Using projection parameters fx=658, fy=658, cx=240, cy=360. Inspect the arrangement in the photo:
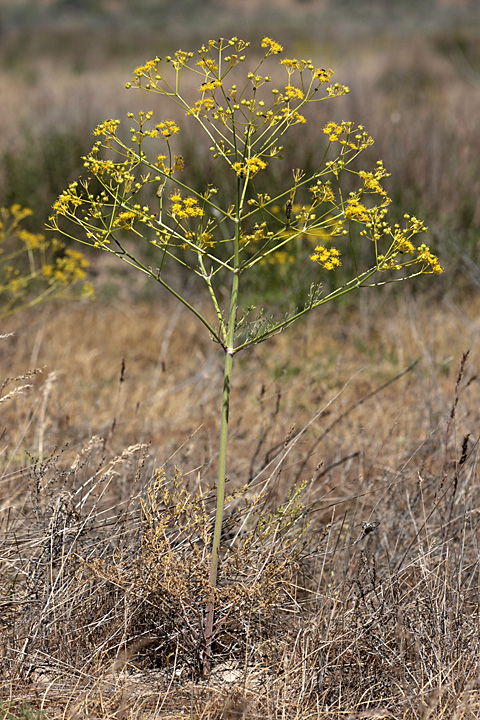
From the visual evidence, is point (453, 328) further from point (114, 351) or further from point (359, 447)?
point (114, 351)

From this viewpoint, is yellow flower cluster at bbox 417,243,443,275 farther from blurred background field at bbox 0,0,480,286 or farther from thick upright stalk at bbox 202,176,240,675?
blurred background field at bbox 0,0,480,286

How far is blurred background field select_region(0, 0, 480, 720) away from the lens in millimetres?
1850

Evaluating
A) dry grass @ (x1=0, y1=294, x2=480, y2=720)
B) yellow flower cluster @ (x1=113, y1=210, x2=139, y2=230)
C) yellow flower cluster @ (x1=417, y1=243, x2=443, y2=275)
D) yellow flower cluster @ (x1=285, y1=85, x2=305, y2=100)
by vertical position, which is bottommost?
dry grass @ (x1=0, y1=294, x2=480, y2=720)

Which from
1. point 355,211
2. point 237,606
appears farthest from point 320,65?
point 237,606

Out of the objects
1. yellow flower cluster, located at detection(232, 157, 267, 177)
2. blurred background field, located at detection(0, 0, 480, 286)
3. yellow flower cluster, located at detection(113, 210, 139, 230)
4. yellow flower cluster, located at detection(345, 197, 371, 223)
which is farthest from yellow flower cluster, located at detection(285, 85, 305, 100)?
blurred background field, located at detection(0, 0, 480, 286)

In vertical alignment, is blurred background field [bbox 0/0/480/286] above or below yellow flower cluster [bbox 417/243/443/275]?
above

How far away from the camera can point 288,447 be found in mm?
2195

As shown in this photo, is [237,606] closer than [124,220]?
No

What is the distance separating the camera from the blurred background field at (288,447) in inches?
72.8

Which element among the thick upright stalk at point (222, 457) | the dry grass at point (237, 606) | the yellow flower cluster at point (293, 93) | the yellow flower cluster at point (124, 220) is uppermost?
the yellow flower cluster at point (293, 93)

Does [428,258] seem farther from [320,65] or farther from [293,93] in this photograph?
[320,65]

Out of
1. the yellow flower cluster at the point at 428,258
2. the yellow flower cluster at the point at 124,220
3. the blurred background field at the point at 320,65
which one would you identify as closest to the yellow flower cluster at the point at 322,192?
the yellow flower cluster at the point at 428,258

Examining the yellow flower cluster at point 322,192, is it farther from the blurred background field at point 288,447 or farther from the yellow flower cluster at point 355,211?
the blurred background field at point 288,447

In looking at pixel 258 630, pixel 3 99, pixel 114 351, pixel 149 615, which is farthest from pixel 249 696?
pixel 3 99
